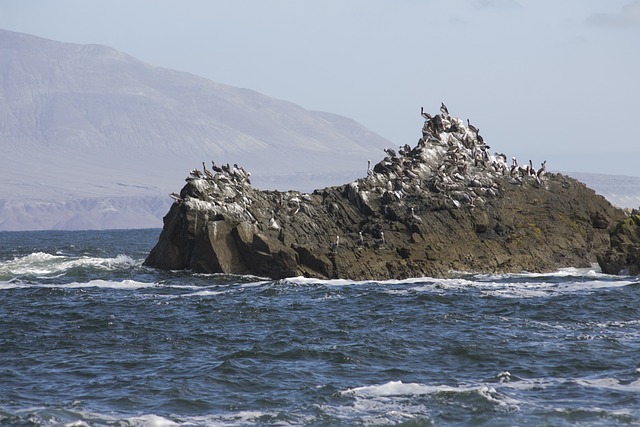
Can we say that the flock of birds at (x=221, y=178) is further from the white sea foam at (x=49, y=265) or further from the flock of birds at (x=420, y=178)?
the white sea foam at (x=49, y=265)

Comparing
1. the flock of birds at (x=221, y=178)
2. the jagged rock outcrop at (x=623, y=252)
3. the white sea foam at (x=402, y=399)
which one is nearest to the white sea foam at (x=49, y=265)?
the flock of birds at (x=221, y=178)

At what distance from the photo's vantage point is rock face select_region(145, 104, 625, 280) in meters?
48.8

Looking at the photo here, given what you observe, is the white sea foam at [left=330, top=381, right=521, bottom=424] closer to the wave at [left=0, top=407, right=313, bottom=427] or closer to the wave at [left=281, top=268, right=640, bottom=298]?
the wave at [left=0, top=407, right=313, bottom=427]

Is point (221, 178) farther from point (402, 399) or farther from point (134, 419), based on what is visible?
point (134, 419)

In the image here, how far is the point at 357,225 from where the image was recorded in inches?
2037

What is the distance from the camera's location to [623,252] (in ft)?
163

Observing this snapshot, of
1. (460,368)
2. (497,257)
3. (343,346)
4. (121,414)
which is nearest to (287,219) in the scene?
(497,257)

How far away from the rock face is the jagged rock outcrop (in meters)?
1.32

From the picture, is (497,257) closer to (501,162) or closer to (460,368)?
(501,162)

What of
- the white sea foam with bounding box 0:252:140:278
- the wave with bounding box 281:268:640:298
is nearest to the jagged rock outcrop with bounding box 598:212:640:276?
the wave with bounding box 281:268:640:298

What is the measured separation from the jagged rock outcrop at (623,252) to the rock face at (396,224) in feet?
4.33

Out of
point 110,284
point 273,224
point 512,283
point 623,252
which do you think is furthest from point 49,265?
point 623,252

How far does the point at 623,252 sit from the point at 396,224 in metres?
10.5

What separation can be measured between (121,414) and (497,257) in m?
29.8
